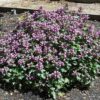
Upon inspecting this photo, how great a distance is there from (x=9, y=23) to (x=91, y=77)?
2682mm

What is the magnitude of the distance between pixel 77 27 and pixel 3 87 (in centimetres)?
133

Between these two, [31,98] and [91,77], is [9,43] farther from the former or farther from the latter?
[91,77]

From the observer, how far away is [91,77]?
16.9ft

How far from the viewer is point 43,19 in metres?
5.79

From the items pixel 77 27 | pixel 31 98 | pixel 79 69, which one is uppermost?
pixel 77 27

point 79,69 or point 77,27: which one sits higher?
point 77,27

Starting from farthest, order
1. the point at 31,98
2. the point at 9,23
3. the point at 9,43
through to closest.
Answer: the point at 9,23
the point at 9,43
the point at 31,98

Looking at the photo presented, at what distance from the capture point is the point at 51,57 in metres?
4.98

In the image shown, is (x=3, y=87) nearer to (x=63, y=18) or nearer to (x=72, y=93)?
(x=72, y=93)

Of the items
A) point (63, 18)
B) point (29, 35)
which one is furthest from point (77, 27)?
point (29, 35)

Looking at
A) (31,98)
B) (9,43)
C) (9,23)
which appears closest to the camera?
(31,98)

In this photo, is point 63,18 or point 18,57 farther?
point 63,18

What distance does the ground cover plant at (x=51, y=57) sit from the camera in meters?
4.96

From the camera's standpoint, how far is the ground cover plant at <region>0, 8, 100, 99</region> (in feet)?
16.3
